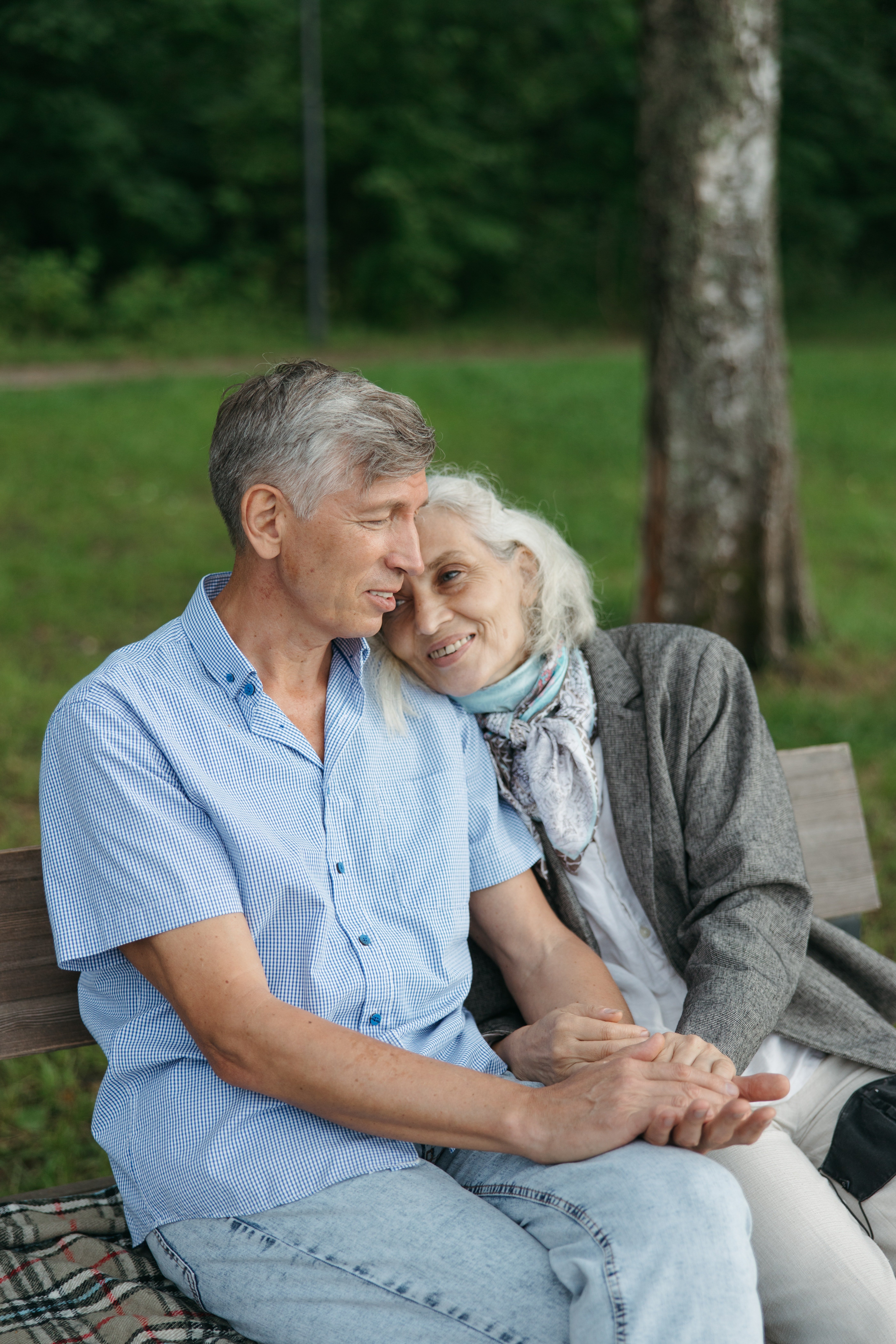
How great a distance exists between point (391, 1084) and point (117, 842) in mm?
579

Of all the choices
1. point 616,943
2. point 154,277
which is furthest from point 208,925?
point 154,277

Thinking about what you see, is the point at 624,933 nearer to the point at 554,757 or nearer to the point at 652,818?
the point at 652,818

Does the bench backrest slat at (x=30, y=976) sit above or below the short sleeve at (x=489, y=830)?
below

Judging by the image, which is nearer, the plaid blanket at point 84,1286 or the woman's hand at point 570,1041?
the plaid blanket at point 84,1286

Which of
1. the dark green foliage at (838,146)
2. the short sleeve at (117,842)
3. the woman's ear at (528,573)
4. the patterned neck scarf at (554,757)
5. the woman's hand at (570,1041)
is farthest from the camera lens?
the dark green foliage at (838,146)

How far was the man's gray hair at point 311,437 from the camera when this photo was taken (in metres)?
2.18

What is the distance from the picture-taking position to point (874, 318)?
22.4 m

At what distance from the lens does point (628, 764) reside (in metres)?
2.56

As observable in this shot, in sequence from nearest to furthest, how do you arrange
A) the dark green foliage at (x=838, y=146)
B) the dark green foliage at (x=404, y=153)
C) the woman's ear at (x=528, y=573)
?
the woman's ear at (x=528, y=573), the dark green foliage at (x=404, y=153), the dark green foliage at (x=838, y=146)

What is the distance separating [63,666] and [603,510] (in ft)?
14.3

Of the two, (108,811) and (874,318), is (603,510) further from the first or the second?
(874,318)

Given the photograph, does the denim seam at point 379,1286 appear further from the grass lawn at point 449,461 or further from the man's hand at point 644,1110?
the grass lawn at point 449,461

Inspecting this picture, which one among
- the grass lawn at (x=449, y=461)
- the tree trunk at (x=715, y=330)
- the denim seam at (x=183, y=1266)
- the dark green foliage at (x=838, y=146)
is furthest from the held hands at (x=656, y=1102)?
the dark green foliage at (x=838, y=146)

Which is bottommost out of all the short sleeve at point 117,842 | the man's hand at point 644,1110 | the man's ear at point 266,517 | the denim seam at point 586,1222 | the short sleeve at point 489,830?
the denim seam at point 586,1222
